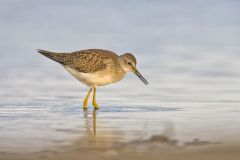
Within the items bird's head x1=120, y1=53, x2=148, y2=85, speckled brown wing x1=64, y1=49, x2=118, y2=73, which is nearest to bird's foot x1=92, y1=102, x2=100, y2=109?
speckled brown wing x1=64, y1=49, x2=118, y2=73

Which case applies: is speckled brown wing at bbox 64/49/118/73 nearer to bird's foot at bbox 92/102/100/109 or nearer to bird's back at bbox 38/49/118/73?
bird's back at bbox 38/49/118/73

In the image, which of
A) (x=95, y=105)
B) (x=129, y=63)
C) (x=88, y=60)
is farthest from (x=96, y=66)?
(x=95, y=105)

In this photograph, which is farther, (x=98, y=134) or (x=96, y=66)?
(x=96, y=66)

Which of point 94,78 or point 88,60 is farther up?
point 88,60

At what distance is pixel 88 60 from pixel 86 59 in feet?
0.16

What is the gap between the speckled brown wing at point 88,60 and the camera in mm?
11617

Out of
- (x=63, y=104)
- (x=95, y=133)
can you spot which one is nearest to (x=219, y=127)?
(x=95, y=133)

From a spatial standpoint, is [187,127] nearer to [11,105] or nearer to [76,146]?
[76,146]

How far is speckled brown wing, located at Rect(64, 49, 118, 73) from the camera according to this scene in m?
11.6

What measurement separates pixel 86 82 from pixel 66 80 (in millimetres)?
862

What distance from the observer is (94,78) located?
11414mm

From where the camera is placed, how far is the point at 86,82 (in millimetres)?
11438

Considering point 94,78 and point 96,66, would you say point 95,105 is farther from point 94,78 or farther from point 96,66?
point 96,66

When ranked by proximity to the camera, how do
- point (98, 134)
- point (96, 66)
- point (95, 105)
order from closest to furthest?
point (98, 134)
point (95, 105)
point (96, 66)
